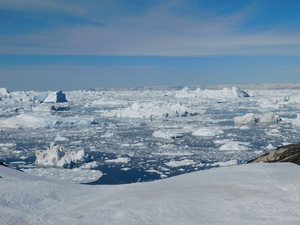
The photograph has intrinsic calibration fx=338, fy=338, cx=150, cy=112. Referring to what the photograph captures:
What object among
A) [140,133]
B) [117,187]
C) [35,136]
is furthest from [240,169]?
[35,136]

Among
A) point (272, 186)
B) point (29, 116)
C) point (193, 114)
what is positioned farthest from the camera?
point (193, 114)

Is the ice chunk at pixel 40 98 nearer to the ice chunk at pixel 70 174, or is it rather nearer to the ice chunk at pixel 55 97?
the ice chunk at pixel 55 97

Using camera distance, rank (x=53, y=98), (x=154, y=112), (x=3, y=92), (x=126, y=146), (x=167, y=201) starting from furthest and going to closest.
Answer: (x=3, y=92) → (x=53, y=98) → (x=154, y=112) → (x=126, y=146) → (x=167, y=201)

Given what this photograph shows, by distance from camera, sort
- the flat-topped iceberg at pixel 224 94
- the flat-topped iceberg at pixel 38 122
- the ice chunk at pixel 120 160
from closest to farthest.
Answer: the ice chunk at pixel 120 160 < the flat-topped iceberg at pixel 38 122 < the flat-topped iceberg at pixel 224 94

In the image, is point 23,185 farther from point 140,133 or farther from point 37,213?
point 140,133

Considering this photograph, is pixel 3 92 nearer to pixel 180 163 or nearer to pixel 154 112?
pixel 154 112

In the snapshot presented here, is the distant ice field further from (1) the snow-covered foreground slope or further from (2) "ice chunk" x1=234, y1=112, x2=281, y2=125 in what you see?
(1) the snow-covered foreground slope

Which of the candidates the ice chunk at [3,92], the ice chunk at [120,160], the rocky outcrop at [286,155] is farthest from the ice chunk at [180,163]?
the ice chunk at [3,92]

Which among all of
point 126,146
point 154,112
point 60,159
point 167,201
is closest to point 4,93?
point 154,112
